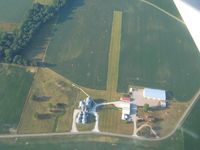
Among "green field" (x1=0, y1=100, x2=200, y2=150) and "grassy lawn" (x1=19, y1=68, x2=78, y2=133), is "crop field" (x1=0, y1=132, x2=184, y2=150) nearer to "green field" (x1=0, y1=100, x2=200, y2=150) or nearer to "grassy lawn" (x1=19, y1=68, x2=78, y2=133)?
"green field" (x1=0, y1=100, x2=200, y2=150)

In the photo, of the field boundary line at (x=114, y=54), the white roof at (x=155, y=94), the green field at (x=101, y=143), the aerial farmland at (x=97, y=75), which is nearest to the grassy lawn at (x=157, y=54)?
the aerial farmland at (x=97, y=75)

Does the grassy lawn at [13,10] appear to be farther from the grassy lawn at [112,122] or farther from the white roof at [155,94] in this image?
the white roof at [155,94]

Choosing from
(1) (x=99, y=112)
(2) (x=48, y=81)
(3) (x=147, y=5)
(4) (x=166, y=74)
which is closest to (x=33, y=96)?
(2) (x=48, y=81)

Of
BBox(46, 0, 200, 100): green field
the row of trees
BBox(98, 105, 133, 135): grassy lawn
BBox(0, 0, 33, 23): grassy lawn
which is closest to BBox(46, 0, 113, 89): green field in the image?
BBox(46, 0, 200, 100): green field

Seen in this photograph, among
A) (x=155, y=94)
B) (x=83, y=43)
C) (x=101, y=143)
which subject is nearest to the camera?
(x=101, y=143)

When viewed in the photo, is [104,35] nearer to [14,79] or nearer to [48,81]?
[48,81]

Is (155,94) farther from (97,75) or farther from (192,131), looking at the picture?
(97,75)

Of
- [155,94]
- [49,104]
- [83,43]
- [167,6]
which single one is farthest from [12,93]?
[167,6]
